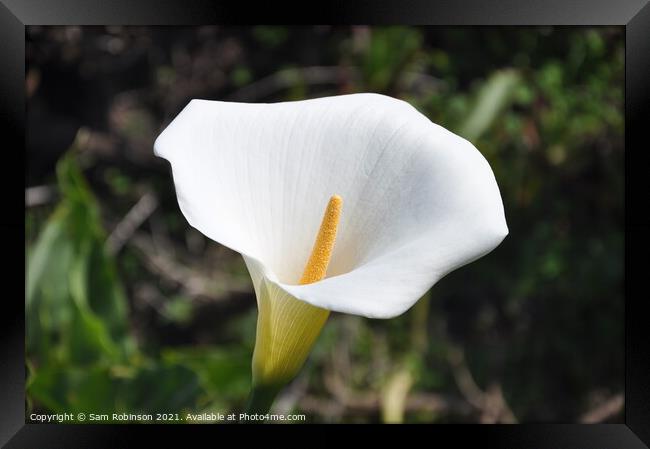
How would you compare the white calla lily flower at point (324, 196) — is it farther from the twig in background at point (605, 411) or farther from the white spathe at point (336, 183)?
the twig in background at point (605, 411)

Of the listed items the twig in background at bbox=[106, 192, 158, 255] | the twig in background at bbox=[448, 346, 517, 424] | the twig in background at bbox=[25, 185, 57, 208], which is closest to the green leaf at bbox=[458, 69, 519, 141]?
the twig in background at bbox=[448, 346, 517, 424]

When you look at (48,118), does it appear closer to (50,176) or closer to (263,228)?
(50,176)

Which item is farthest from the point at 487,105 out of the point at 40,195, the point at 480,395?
the point at 40,195

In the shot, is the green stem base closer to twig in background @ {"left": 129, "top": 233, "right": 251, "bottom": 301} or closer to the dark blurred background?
the dark blurred background

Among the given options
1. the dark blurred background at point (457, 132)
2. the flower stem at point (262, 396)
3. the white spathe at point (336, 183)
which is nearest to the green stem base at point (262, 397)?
the flower stem at point (262, 396)

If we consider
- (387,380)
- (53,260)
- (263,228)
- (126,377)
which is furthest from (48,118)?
(263,228)

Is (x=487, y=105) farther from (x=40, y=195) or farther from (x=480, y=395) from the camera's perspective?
(x=40, y=195)
